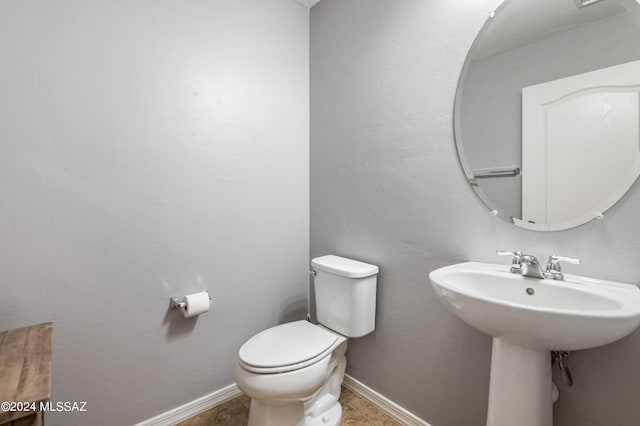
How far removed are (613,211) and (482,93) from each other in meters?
0.61

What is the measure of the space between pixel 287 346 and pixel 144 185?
39.1 inches

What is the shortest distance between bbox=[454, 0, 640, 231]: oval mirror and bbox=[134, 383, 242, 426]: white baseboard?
1656 millimetres

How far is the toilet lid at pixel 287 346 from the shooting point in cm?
120

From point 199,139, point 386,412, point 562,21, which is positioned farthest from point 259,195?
point 562,21

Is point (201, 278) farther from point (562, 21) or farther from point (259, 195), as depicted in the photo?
point (562, 21)

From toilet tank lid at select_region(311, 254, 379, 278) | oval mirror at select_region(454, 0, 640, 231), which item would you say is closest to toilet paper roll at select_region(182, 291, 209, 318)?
toilet tank lid at select_region(311, 254, 379, 278)

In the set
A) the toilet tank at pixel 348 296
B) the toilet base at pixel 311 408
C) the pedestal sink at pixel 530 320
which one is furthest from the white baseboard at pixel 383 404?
the pedestal sink at pixel 530 320

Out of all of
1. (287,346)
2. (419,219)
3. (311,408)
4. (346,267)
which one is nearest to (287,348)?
(287,346)

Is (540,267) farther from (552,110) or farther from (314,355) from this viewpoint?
(314,355)

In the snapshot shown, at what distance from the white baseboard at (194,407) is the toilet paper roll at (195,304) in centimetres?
50

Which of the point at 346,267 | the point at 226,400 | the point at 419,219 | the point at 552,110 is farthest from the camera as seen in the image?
the point at 226,400

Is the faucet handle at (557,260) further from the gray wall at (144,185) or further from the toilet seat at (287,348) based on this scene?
the gray wall at (144,185)

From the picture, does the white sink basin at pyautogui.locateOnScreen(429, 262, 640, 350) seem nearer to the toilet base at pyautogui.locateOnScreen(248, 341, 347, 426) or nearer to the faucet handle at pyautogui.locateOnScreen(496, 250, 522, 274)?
the faucet handle at pyautogui.locateOnScreen(496, 250, 522, 274)

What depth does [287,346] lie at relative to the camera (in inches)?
51.6
